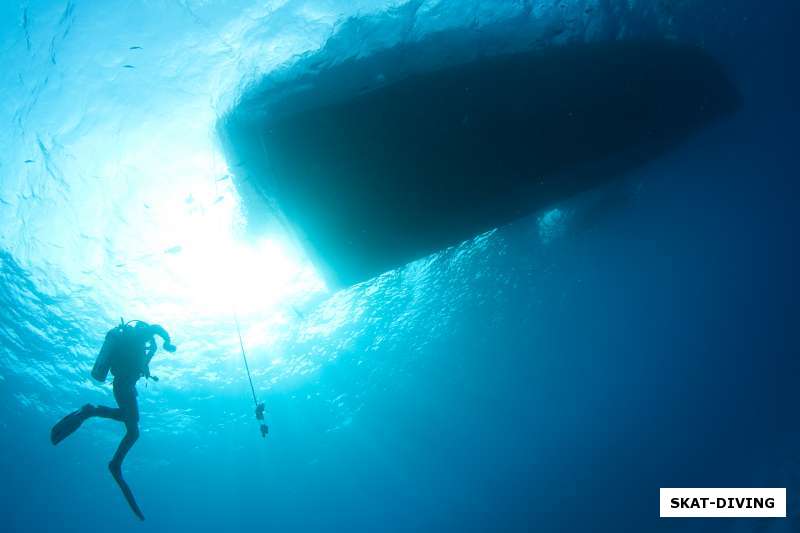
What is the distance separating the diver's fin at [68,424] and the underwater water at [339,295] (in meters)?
5.15

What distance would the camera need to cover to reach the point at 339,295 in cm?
1570

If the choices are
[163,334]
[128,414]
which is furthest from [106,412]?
[163,334]

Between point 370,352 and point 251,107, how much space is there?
1646 centimetres

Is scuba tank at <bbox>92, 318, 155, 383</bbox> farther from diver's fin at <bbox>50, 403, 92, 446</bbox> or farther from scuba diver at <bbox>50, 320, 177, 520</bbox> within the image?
diver's fin at <bbox>50, 403, 92, 446</bbox>

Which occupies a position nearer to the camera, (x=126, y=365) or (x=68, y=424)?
A: (x=68, y=424)

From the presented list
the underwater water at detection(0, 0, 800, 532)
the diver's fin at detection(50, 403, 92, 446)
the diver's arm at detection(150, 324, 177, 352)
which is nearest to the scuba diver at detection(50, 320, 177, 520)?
the diver's arm at detection(150, 324, 177, 352)

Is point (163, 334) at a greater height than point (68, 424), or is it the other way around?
point (163, 334)

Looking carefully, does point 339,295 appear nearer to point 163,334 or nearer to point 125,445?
point 163,334

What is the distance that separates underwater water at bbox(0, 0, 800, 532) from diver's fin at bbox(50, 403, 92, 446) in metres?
5.15

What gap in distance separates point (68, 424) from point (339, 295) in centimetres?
1027

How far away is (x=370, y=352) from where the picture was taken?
70.2ft

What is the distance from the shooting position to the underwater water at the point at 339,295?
6.94 m

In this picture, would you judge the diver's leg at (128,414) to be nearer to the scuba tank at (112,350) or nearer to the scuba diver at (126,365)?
the scuba diver at (126,365)

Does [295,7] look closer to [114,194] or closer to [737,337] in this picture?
[114,194]
